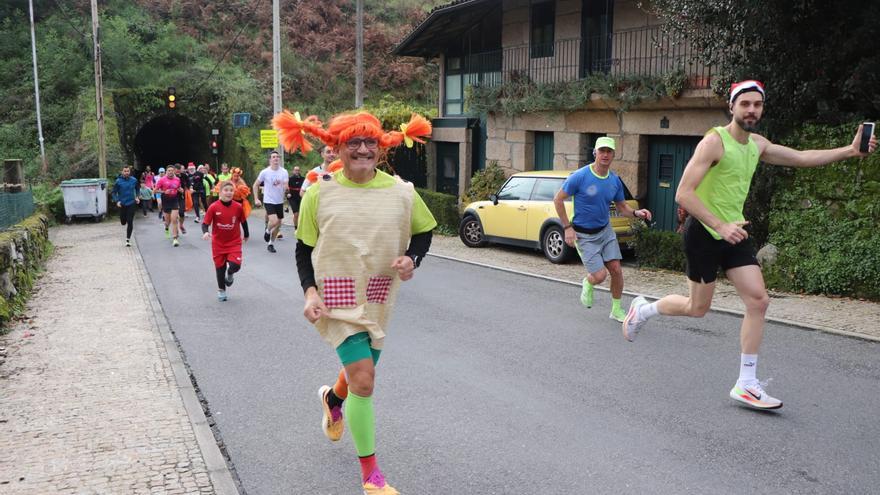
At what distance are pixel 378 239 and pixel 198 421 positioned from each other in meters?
2.22

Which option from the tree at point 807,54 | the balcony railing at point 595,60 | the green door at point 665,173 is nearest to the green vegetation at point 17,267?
the tree at point 807,54

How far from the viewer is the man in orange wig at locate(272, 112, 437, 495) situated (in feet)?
13.6

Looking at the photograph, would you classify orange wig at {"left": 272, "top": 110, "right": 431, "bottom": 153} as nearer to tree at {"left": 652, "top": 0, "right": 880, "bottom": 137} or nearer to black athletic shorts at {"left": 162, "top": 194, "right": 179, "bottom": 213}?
tree at {"left": 652, "top": 0, "right": 880, "bottom": 137}

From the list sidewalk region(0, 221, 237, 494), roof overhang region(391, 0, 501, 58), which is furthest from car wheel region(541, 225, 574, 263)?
roof overhang region(391, 0, 501, 58)

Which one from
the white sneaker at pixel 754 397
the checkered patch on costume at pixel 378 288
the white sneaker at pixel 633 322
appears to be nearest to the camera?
the checkered patch on costume at pixel 378 288

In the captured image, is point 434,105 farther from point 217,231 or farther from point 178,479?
point 178,479

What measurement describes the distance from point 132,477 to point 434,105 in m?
35.1

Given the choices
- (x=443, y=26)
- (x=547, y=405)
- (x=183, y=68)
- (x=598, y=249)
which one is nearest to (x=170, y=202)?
(x=443, y=26)

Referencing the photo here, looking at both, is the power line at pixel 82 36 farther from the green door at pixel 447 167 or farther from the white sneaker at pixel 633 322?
the white sneaker at pixel 633 322

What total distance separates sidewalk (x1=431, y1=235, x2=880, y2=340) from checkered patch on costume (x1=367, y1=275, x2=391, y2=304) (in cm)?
554

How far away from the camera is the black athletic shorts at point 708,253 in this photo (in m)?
5.51

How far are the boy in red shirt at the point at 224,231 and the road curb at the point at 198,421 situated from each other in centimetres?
138

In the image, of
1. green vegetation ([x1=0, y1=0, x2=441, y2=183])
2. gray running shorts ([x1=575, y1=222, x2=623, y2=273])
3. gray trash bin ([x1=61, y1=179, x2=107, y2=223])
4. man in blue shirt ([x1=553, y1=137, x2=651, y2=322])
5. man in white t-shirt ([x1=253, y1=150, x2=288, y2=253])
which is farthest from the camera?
green vegetation ([x1=0, y1=0, x2=441, y2=183])

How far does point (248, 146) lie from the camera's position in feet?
114
